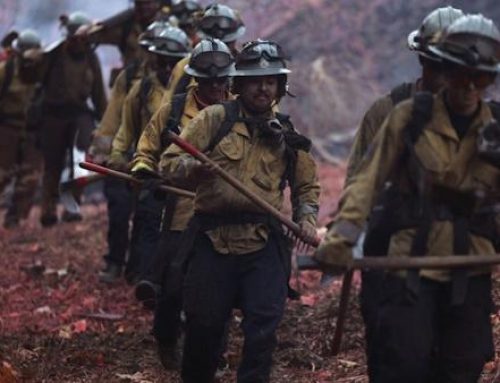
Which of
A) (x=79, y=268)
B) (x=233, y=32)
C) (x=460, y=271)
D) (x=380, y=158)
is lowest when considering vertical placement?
(x=79, y=268)

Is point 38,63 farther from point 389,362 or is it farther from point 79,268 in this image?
point 389,362

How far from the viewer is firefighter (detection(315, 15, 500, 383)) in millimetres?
5328

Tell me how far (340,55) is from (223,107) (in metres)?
16.5

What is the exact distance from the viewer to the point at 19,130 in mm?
15023

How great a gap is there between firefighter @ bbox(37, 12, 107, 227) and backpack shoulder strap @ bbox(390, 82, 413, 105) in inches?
301

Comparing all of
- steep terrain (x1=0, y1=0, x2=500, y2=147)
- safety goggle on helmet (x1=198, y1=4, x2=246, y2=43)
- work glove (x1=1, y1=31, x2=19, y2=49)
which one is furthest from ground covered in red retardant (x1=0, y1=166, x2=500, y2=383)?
steep terrain (x1=0, y1=0, x2=500, y2=147)

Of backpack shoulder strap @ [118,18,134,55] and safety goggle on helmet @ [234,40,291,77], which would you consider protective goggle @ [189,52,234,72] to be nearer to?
safety goggle on helmet @ [234,40,291,77]

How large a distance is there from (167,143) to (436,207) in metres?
2.82

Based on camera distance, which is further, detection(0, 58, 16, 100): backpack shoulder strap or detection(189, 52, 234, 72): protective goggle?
detection(0, 58, 16, 100): backpack shoulder strap

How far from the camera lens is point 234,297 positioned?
6.68 metres

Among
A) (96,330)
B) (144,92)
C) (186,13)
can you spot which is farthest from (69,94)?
(96,330)

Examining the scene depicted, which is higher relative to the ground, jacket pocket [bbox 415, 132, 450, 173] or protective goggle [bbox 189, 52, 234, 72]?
protective goggle [bbox 189, 52, 234, 72]

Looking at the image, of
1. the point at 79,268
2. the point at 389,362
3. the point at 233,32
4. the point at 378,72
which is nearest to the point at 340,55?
the point at 378,72

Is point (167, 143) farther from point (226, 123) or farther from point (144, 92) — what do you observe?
point (144, 92)
